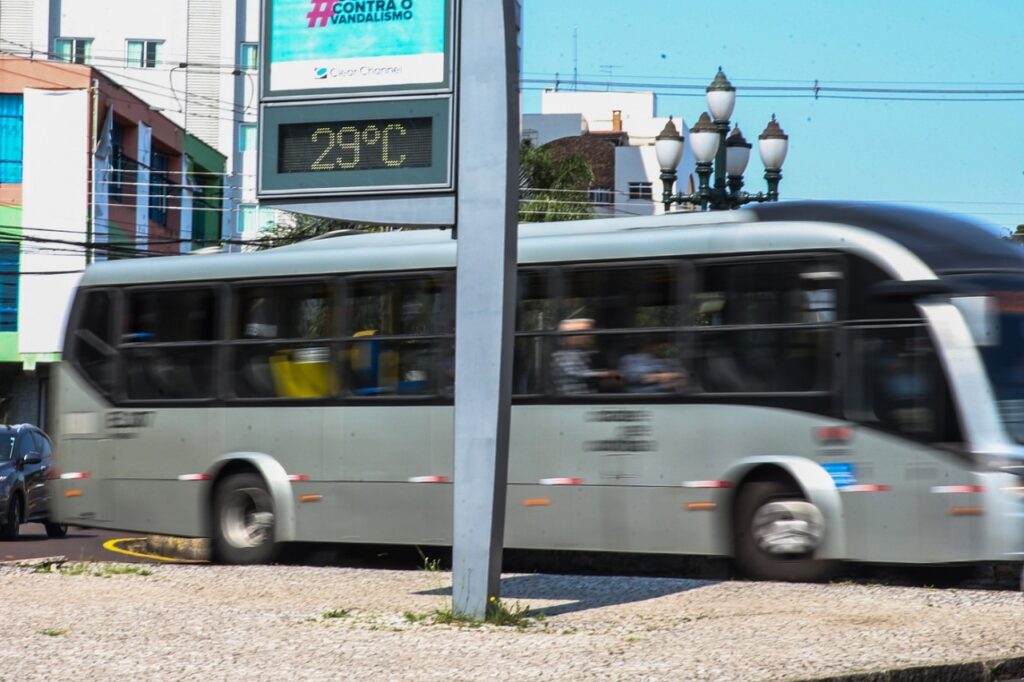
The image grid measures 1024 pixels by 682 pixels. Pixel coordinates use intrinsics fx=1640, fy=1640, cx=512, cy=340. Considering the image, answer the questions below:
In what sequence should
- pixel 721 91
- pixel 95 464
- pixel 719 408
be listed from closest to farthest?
pixel 719 408
pixel 95 464
pixel 721 91

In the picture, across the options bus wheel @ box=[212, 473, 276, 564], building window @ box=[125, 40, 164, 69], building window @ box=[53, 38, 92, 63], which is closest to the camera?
bus wheel @ box=[212, 473, 276, 564]

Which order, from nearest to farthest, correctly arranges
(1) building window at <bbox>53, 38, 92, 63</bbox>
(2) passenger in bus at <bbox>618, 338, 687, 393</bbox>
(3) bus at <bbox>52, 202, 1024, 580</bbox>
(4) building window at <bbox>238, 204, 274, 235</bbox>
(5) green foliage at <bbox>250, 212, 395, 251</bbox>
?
(3) bus at <bbox>52, 202, 1024, 580</bbox>, (2) passenger in bus at <bbox>618, 338, 687, 393</bbox>, (5) green foliage at <bbox>250, 212, 395, 251</bbox>, (1) building window at <bbox>53, 38, 92, 63</bbox>, (4) building window at <bbox>238, 204, 274, 235</bbox>

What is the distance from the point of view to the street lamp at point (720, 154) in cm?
2067

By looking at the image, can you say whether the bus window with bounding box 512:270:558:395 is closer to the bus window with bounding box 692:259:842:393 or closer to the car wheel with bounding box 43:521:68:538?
the bus window with bounding box 692:259:842:393

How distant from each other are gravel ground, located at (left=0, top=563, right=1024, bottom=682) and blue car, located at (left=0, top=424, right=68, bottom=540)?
916cm

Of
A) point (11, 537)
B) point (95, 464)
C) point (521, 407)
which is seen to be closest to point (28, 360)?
point (11, 537)

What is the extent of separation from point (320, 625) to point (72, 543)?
13.1 meters

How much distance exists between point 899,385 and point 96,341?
347 inches

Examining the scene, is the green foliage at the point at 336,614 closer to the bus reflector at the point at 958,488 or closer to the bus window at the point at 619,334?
the bus window at the point at 619,334

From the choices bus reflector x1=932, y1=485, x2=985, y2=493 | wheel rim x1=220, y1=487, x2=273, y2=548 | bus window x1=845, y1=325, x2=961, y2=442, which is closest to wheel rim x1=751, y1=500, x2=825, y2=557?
bus window x1=845, y1=325, x2=961, y2=442

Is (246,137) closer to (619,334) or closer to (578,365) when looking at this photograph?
(578,365)

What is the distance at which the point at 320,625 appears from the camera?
33.1ft

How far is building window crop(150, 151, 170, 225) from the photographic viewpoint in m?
47.2

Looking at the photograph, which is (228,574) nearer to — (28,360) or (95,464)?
(95,464)
